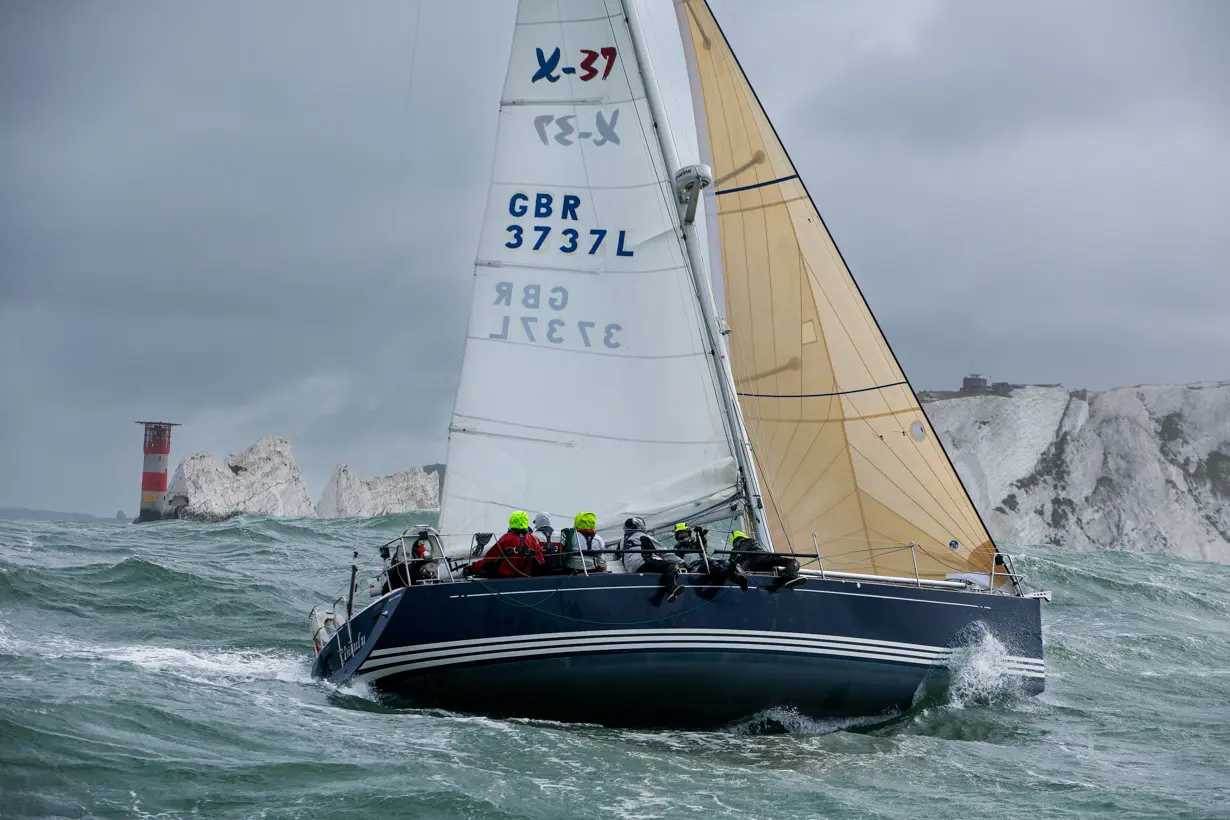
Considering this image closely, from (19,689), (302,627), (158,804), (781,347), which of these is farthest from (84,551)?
(158,804)

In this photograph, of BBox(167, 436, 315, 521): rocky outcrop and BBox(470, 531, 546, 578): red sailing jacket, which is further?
BBox(167, 436, 315, 521): rocky outcrop

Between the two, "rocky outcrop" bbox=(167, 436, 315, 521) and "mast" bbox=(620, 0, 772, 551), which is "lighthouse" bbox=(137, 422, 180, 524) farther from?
"mast" bbox=(620, 0, 772, 551)

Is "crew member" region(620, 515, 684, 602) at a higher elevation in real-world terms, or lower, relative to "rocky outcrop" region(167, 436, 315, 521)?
lower

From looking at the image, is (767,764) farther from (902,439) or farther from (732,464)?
(902,439)

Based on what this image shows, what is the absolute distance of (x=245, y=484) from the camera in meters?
70.1

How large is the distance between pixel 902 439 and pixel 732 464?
2019 millimetres

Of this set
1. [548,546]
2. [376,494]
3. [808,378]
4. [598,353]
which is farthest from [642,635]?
[376,494]

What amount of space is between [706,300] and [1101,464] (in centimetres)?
6268

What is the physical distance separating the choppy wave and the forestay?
2.55 metres

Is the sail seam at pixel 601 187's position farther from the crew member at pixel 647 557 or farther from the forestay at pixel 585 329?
the crew member at pixel 647 557

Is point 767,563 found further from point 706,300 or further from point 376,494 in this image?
point 376,494

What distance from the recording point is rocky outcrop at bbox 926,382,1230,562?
2638 inches

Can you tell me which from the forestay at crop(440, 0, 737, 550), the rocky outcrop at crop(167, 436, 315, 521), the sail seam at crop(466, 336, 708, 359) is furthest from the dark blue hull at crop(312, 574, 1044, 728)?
the rocky outcrop at crop(167, 436, 315, 521)

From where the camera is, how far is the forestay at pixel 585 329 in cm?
1234
